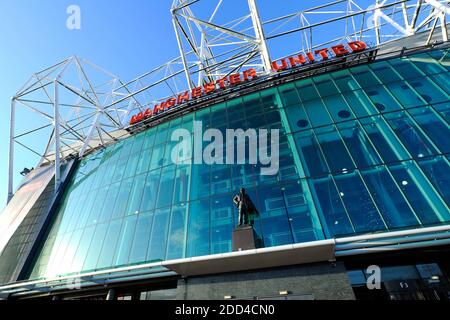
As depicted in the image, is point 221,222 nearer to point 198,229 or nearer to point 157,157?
point 198,229

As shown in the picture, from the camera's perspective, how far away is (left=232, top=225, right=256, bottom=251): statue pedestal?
1292cm

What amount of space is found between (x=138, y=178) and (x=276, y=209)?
13382 mm

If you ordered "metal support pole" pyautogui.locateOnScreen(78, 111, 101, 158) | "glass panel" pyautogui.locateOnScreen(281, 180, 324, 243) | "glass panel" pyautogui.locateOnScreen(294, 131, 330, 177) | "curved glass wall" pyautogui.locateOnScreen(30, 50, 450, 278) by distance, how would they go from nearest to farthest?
1. "glass panel" pyautogui.locateOnScreen(281, 180, 324, 243)
2. "curved glass wall" pyautogui.locateOnScreen(30, 50, 450, 278)
3. "glass panel" pyautogui.locateOnScreen(294, 131, 330, 177)
4. "metal support pole" pyautogui.locateOnScreen(78, 111, 101, 158)

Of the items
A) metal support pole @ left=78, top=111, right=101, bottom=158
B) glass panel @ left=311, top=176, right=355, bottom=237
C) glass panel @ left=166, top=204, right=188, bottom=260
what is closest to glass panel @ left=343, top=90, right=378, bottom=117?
glass panel @ left=311, top=176, right=355, bottom=237

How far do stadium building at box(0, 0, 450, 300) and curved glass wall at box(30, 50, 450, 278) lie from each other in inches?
3.8

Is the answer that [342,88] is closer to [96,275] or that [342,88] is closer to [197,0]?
[197,0]

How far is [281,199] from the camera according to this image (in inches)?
610

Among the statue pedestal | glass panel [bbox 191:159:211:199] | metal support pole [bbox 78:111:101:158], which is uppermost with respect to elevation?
metal support pole [bbox 78:111:101:158]

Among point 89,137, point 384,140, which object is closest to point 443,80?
point 384,140

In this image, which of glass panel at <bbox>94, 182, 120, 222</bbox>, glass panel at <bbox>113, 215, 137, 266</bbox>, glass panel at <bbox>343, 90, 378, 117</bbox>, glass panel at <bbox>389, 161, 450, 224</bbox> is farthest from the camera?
glass panel at <bbox>94, 182, 120, 222</bbox>

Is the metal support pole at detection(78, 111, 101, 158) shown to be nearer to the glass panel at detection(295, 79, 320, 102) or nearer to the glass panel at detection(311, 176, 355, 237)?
the glass panel at detection(295, 79, 320, 102)

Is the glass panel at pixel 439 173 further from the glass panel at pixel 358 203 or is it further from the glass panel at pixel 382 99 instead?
the glass panel at pixel 382 99

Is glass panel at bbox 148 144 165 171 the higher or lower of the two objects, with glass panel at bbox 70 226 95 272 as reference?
higher

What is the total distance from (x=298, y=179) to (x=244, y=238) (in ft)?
18.4
